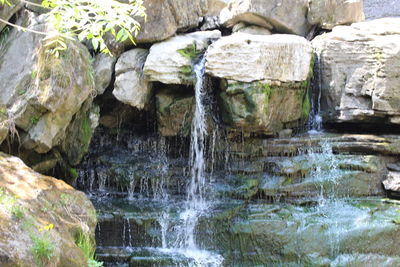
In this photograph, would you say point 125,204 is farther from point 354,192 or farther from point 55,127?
point 354,192

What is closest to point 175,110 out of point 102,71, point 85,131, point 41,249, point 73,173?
point 102,71

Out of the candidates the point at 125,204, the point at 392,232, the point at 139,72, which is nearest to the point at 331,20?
the point at 139,72

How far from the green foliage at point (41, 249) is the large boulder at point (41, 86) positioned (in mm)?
2928

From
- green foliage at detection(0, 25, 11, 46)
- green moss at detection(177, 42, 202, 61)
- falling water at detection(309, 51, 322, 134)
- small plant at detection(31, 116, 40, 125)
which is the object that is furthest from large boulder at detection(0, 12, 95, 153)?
falling water at detection(309, 51, 322, 134)

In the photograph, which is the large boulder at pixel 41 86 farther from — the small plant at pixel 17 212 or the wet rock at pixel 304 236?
the wet rock at pixel 304 236

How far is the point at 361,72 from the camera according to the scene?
9.16 meters

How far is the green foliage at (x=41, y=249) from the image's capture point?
3778mm

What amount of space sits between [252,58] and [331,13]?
148 inches

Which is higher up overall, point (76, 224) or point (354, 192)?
point (76, 224)

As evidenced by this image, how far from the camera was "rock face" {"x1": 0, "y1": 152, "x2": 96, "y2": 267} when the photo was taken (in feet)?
12.3

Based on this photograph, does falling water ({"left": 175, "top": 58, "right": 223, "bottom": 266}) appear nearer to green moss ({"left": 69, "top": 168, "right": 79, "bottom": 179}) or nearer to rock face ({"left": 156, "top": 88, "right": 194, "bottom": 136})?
rock face ({"left": 156, "top": 88, "right": 194, "bottom": 136})

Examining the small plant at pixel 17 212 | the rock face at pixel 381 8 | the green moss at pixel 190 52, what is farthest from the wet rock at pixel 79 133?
the rock face at pixel 381 8

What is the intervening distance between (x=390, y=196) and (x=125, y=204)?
4.61 meters

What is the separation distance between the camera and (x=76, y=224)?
16.2 ft
